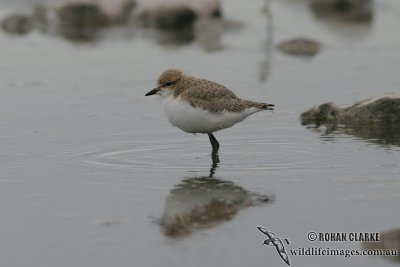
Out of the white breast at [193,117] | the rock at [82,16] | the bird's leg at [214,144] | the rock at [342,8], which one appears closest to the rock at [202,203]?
the white breast at [193,117]

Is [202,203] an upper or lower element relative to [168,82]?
lower

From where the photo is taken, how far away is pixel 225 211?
27.6 ft

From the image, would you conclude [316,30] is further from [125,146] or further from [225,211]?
[225,211]

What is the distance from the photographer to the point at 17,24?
862 inches

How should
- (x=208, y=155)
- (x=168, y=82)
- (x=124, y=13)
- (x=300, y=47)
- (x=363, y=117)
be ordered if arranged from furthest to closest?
(x=124, y=13)
(x=300, y=47)
(x=363, y=117)
(x=208, y=155)
(x=168, y=82)

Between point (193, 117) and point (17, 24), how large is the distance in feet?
41.0

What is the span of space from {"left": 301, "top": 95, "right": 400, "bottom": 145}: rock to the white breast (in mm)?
2047

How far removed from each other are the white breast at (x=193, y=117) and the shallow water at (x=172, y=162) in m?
0.40

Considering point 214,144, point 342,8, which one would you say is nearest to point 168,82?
point 214,144

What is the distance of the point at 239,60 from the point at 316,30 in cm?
397

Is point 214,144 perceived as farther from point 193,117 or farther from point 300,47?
point 300,47

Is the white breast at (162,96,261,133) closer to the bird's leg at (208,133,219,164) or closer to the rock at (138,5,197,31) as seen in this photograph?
the bird's leg at (208,133,219,164)

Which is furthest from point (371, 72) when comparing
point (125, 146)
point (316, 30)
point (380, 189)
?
point (380, 189)

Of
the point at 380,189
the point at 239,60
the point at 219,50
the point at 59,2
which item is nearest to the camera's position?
the point at 380,189
